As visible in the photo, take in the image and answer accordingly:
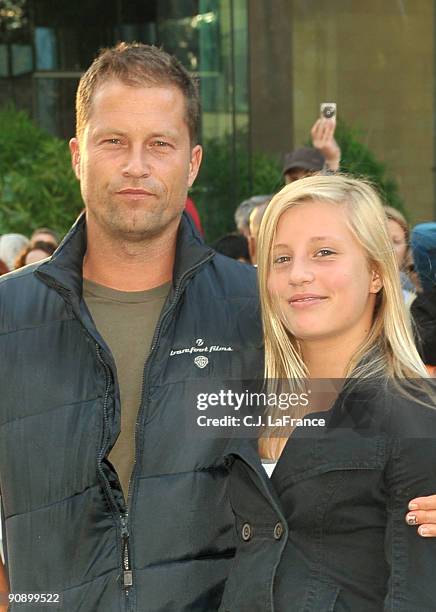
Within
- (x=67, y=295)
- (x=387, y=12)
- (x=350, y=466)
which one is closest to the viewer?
(x=350, y=466)

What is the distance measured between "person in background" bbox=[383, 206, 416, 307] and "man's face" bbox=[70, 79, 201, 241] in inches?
51.0

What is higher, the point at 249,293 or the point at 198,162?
the point at 198,162

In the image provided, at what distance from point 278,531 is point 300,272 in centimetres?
56

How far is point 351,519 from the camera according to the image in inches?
89.4

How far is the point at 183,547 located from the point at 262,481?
399mm

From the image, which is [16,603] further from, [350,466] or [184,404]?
[350,466]

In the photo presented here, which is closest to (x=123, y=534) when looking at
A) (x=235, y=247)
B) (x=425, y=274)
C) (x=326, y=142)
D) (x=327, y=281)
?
(x=327, y=281)

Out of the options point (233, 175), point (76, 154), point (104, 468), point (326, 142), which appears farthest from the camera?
point (233, 175)

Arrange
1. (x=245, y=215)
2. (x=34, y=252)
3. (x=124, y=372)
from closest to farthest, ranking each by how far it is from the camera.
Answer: (x=124, y=372) → (x=34, y=252) → (x=245, y=215)

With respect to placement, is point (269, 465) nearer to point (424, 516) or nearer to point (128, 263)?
point (424, 516)

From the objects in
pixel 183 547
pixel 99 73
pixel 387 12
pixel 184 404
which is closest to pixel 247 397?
pixel 184 404

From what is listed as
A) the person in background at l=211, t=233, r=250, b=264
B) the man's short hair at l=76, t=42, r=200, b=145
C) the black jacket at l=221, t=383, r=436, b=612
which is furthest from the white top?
the person in background at l=211, t=233, r=250, b=264

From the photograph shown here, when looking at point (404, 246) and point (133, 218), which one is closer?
point (133, 218)

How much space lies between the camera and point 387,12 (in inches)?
434
